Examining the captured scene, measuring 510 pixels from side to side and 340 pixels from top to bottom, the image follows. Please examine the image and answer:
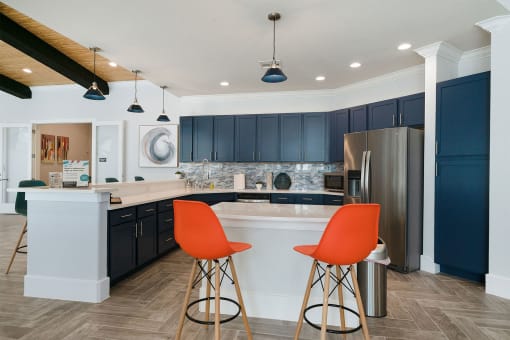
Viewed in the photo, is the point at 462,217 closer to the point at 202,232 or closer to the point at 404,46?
the point at 404,46

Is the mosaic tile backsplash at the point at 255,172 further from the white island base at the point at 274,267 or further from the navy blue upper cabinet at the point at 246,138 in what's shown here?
the white island base at the point at 274,267

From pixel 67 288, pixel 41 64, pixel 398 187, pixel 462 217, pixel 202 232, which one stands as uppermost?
pixel 41 64

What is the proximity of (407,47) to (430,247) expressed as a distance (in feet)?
8.04

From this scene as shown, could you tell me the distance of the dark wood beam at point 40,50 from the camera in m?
4.38

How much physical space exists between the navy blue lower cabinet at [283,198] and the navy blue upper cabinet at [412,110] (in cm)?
204

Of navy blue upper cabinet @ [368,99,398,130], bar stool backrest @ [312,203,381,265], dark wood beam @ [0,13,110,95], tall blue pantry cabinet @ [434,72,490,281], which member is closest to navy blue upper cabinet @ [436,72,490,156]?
tall blue pantry cabinet @ [434,72,490,281]

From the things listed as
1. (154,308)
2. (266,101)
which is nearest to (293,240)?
(154,308)

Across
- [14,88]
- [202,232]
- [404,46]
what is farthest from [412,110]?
[14,88]

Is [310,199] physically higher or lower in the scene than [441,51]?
lower

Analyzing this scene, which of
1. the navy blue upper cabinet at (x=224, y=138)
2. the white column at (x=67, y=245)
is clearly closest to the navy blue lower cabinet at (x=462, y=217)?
the navy blue upper cabinet at (x=224, y=138)

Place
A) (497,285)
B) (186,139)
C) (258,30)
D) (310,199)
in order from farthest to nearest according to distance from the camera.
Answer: (186,139), (310,199), (258,30), (497,285)

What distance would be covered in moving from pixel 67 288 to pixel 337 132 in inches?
172

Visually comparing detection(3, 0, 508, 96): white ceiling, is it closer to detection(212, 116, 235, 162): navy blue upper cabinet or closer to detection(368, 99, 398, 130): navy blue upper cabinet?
detection(368, 99, 398, 130): navy blue upper cabinet

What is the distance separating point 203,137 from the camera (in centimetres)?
587
